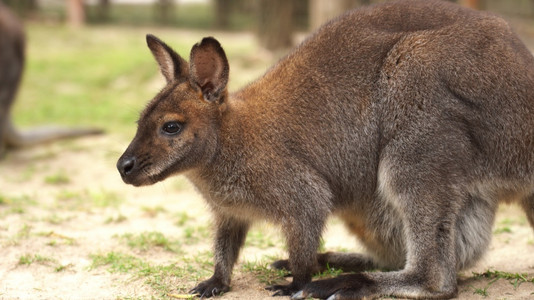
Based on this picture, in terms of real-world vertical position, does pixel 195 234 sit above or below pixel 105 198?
below

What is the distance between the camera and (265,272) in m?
4.67

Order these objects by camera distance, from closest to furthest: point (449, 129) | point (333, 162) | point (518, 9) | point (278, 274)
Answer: point (449, 129), point (333, 162), point (278, 274), point (518, 9)

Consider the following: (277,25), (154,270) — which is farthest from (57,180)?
(277,25)

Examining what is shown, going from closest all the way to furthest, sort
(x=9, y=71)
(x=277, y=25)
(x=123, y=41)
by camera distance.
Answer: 1. (x=9, y=71)
2. (x=277, y=25)
3. (x=123, y=41)

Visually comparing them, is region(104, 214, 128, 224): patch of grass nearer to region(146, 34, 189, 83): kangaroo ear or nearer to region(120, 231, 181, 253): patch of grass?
region(120, 231, 181, 253): patch of grass

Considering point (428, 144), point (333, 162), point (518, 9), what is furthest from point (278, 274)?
point (518, 9)

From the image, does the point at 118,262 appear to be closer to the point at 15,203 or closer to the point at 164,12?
the point at 15,203

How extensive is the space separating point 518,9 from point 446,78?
14660 mm

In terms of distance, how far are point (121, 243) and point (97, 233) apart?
0.43 metres

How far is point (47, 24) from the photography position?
2069cm

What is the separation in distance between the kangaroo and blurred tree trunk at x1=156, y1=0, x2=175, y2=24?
1818cm

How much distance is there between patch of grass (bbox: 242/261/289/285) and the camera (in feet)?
14.7

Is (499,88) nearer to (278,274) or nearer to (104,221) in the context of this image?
(278,274)

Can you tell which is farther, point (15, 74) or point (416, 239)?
point (15, 74)
